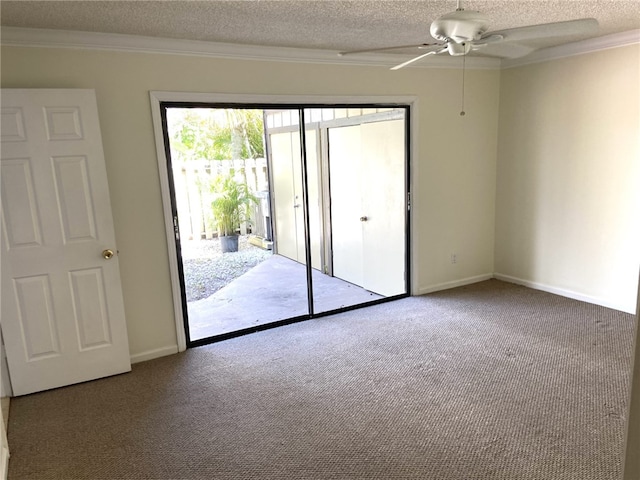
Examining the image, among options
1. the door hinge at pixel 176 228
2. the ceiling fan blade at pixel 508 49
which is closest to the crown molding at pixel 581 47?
the ceiling fan blade at pixel 508 49

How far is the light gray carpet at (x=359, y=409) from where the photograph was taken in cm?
226

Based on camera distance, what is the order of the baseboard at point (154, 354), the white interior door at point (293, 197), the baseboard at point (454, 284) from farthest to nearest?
1. the white interior door at point (293, 197)
2. the baseboard at point (454, 284)
3. the baseboard at point (154, 354)

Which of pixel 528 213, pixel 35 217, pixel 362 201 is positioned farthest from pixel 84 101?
pixel 528 213

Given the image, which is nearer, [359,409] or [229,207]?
[359,409]

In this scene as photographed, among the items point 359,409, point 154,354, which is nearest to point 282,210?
point 154,354

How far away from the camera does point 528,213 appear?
473 cm

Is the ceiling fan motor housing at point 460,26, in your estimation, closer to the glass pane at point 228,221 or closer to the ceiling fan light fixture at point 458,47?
the ceiling fan light fixture at point 458,47

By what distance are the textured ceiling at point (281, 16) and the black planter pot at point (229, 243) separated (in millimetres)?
1736

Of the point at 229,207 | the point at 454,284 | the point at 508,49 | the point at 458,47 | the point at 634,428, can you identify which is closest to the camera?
the point at 634,428

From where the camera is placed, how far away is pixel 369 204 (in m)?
5.09

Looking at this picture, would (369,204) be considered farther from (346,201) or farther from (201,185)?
(201,185)

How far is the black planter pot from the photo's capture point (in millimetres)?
4238

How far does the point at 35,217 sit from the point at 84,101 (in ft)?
2.68

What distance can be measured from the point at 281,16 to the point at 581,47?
2.86 metres
